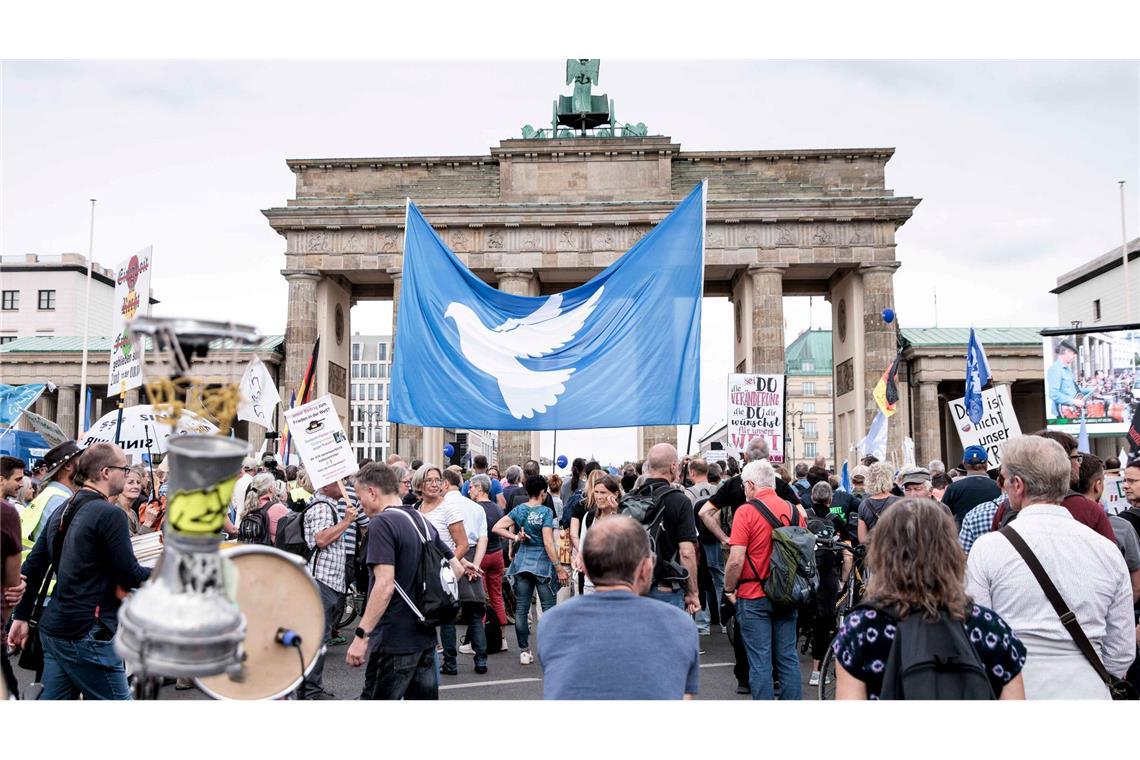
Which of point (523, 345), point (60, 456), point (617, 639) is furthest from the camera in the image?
point (523, 345)

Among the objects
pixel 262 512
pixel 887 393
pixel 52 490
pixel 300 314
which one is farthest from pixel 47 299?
pixel 52 490

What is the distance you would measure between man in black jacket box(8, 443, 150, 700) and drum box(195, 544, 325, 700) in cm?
226

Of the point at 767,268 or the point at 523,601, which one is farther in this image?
the point at 767,268

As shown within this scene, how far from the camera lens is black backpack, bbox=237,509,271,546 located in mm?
9859

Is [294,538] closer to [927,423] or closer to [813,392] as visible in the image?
[927,423]

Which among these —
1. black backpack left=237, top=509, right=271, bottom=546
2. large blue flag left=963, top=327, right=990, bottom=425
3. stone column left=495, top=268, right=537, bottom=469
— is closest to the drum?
black backpack left=237, top=509, right=271, bottom=546

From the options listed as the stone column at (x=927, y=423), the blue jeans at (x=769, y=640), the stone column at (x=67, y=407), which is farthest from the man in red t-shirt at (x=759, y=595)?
the stone column at (x=67, y=407)

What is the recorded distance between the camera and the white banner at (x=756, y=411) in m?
17.4

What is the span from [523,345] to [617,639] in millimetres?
4934

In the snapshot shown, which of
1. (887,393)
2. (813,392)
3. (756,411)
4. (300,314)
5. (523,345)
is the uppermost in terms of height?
(300,314)

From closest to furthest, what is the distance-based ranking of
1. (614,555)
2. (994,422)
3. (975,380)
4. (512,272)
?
(614,555)
(994,422)
(975,380)
(512,272)

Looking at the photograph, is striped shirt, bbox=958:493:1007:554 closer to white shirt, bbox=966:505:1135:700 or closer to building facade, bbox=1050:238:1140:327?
white shirt, bbox=966:505:1135:700

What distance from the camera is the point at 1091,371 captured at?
45.5ft
